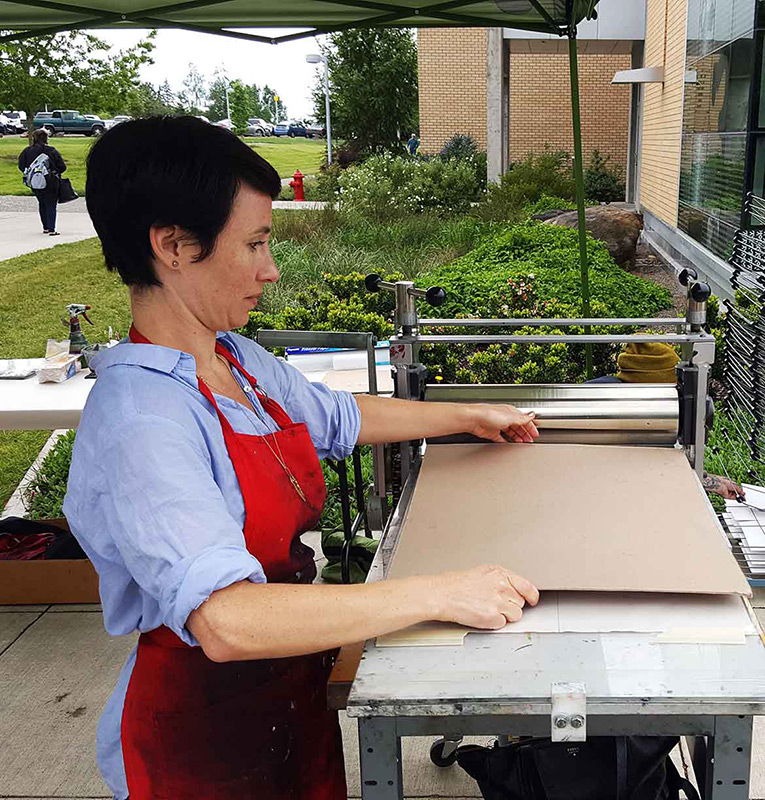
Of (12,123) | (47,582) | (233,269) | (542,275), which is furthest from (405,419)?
(12,123)

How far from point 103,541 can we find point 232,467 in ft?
0.76

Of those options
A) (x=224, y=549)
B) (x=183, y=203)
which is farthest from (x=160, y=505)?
(x=183, y=203)

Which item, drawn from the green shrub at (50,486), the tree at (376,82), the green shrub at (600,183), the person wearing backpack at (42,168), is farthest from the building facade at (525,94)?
the green shrub at (50,486)

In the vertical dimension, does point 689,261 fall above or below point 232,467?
below

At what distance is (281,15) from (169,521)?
10.6ft

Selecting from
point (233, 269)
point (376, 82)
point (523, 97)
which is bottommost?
point (233, 269)

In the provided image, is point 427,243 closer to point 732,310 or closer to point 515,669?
point 732,310

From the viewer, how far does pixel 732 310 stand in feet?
18.3

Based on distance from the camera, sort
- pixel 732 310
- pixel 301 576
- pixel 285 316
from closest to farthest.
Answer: pixel 301 576 → pixel 732 310 → pixel 285 316

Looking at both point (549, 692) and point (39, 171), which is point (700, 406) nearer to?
point (549, 692)

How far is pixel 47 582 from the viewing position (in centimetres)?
388

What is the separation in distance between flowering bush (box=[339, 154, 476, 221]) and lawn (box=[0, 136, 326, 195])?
10.1ft

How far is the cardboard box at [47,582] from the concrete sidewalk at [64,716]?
0.04 meters

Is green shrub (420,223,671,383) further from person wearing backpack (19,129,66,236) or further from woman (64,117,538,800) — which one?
person wearing backpack (19,129,66,236)
